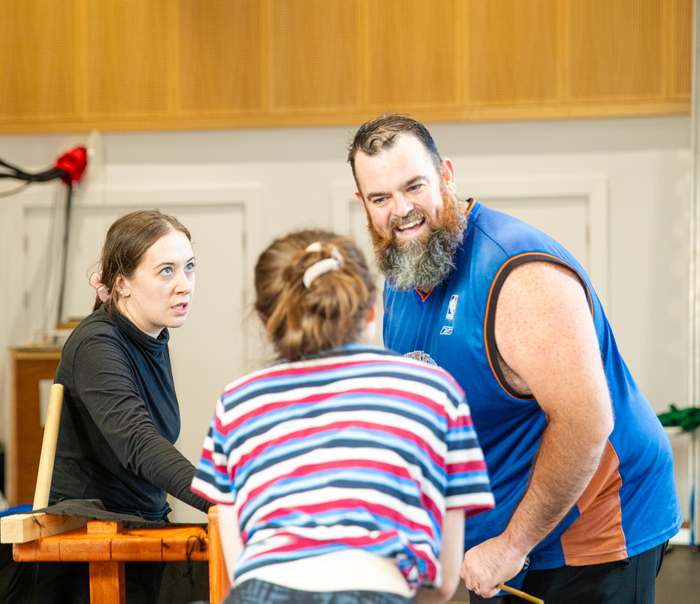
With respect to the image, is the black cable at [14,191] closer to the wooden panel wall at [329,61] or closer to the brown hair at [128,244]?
the wooden panel wall at [329,61]

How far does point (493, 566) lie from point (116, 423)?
2.63 feet

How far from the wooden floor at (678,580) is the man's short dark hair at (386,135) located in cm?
231

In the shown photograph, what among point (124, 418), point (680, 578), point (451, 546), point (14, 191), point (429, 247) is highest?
point (14, 191)

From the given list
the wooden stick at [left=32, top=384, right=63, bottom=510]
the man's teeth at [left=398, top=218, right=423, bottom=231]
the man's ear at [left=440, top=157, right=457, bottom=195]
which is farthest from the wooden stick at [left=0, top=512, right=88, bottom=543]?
the man's ear at [left=440, top=157, right=457, bottom=195]

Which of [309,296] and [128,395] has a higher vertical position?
[309,296]

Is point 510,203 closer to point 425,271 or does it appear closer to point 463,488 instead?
point 425,271

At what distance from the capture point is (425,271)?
1417 millimetres

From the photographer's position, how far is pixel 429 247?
4.53 ft

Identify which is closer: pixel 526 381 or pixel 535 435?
pixel 526 381

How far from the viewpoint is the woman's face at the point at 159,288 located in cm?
167

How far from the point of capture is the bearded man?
1.18m

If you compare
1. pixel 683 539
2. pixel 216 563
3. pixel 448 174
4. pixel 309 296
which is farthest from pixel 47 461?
pixel 683 539

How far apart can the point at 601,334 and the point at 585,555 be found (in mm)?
435

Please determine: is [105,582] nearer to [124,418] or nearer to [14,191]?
[124,418]
